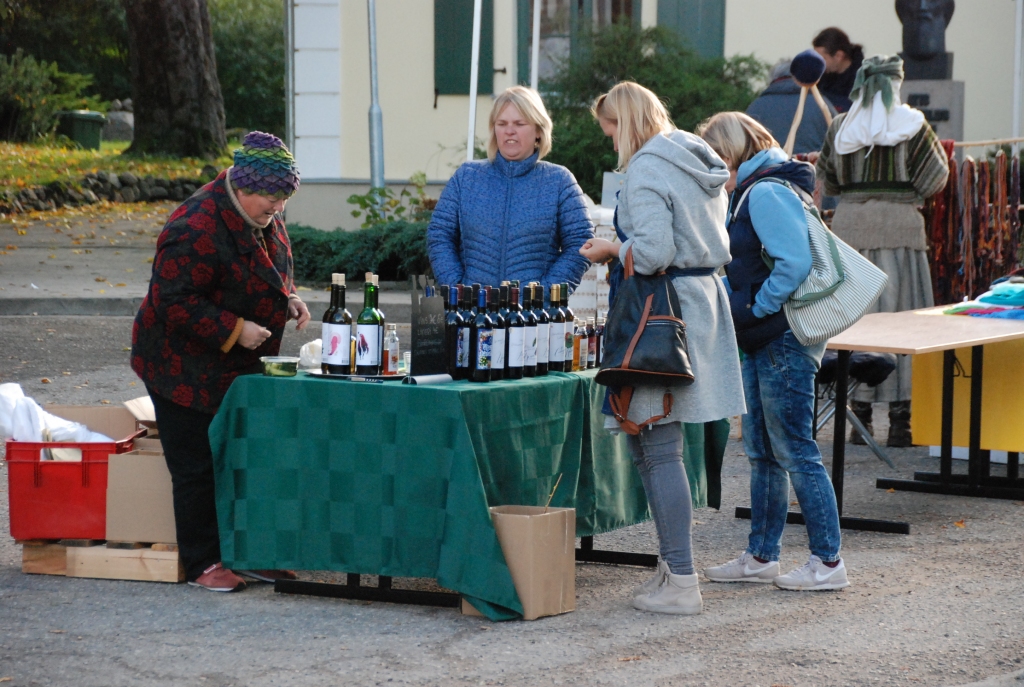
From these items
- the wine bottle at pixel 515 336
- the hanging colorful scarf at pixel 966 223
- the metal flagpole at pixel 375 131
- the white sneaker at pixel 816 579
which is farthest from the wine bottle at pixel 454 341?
the metal flagpole at pixel 375 131

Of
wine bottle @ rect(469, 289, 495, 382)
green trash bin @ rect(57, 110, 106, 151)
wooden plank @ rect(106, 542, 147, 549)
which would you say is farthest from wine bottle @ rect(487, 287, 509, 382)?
green trash bin @ rect(57, 110, 106, 151)

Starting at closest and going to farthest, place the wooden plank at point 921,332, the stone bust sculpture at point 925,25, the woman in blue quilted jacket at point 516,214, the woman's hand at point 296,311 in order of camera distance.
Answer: the woman's hand at point 296,311
the woman in blue quilted jacket at point 516,214
the wooden plank at point 921,332
the stone bust sculpture at point 925,25

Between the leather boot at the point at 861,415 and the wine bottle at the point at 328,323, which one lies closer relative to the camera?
the wine bottle at the point at 328,323

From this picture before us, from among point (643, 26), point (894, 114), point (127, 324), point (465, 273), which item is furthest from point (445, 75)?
point (465, 273)

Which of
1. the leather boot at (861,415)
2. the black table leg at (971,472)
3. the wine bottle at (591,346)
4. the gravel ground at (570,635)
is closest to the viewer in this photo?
the gravel ground at (570,635)

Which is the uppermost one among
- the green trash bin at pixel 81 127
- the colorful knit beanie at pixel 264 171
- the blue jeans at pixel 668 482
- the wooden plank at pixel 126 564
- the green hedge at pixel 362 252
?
the green trash bin at pixel 81 127

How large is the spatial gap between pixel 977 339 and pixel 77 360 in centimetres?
703

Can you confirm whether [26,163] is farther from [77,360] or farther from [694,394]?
[694,394]

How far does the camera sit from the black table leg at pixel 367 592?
194 inches

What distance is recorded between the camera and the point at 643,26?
16.0m

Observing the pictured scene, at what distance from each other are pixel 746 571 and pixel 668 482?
82 cm

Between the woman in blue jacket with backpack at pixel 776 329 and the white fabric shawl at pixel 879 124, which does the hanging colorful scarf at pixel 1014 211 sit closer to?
the white fabric shawl at pixel 879 124

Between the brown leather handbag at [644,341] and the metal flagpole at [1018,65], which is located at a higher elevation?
the metal flagpole at [1018,65]

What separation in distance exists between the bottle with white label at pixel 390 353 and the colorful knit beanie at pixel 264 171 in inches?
25.9
